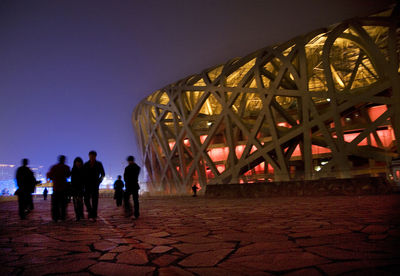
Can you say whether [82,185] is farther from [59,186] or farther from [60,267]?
[60,267]

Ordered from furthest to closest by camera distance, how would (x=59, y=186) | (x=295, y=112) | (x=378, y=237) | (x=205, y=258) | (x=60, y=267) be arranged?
(x=295, y=112), (x=59, y=186), (x=378, y=237), (x=205, y=258), (x=60, y=267)

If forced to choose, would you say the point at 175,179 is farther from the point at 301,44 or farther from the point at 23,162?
the point at 23,162

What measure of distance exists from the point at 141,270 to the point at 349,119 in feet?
109

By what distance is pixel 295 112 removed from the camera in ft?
101

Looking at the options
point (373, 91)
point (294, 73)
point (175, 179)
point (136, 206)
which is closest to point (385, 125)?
point (373, 91)

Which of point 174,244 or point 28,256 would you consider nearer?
point 28,256

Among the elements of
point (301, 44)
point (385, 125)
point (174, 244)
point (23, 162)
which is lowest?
point (174, 244)

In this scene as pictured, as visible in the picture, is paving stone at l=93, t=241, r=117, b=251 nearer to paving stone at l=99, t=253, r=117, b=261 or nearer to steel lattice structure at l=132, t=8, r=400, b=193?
paving stone at l=99, t=253, r=117, b=261

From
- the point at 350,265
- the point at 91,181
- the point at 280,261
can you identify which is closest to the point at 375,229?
the point at 350,265

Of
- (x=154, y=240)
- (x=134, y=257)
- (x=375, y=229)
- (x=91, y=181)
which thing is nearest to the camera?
(x=134, y=257)

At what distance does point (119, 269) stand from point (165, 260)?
1.50 ft

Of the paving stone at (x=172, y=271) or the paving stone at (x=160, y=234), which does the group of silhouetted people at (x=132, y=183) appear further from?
the paving stone at (x=172, y=271)

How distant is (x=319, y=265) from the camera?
90.8 inches

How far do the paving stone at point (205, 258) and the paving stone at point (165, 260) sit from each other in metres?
0.12
